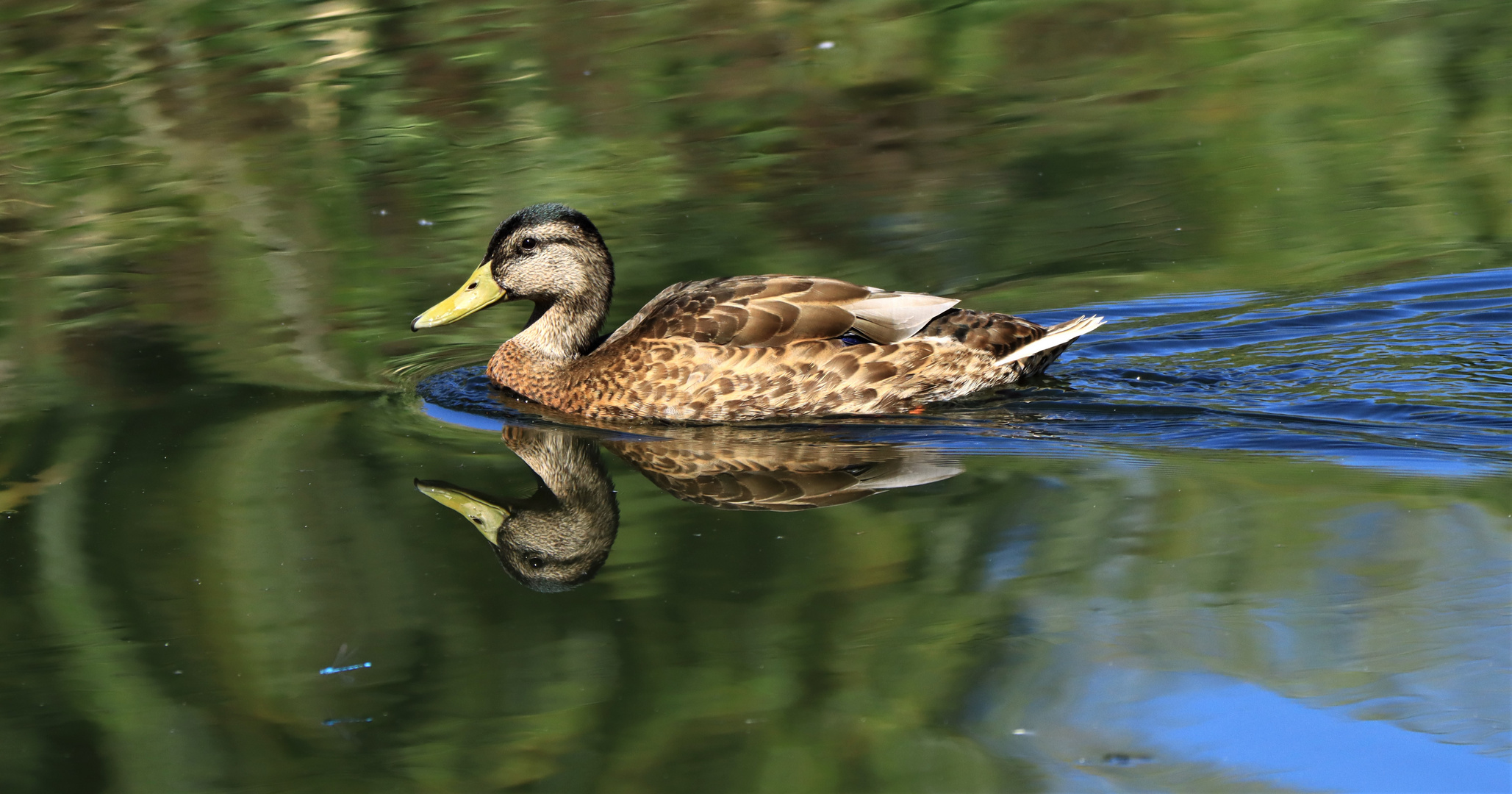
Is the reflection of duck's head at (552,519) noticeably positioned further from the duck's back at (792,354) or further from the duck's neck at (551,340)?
the duck's neck at (551,340)

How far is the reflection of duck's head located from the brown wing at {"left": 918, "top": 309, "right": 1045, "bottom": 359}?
1903 mm

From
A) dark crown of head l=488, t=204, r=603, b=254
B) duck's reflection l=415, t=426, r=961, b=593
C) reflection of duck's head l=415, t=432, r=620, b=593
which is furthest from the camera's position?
dark crown of head l=488, t=204, r=603, b=254

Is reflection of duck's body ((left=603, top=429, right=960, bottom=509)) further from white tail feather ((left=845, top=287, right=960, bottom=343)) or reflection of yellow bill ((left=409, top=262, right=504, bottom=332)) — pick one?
reflection of yellow bill ((left=409, top=262, right=504, bottom=332))

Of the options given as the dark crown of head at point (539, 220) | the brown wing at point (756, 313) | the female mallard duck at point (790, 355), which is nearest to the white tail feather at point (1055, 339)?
the female mallard duck at point (790, 355)

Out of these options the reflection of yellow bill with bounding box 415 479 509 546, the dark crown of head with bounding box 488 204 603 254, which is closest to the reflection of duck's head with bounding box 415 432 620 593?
the reflection of yellow bill with bounding box 415 479 509 546

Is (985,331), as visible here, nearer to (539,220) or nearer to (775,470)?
(775,470)

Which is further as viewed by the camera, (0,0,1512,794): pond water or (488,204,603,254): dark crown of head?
(488,204,603,254): dark crown of head

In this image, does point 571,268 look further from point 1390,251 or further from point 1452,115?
point 1452,115

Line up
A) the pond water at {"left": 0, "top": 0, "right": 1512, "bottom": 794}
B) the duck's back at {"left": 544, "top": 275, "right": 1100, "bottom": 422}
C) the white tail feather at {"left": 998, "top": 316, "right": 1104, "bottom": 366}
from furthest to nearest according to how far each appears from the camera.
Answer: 1. the white tail feather at {"left": 998, "top": 316, "right": 1104, "bottom": 366}
2. the duck's back at {"left": 544, "top": 275, "right": 1100, "bottom": 422}
3. the pond water at {"left": 0, "top": 0, "right": 1512, "bottom": 794}

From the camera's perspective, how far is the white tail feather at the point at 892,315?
8.05 m

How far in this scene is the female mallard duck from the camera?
26.0ft

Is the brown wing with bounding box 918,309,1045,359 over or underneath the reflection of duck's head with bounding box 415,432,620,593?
over

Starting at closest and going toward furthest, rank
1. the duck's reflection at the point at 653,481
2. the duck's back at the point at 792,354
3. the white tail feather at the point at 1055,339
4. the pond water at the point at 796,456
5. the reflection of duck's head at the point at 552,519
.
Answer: the pond water at the point at 796,456 → the reflection of duck's head at the point at 552,519 → the duck's reflection at the point at 653,481 → the duck's back at the point at 792,354 → the white tail feather at the point at 1055,339

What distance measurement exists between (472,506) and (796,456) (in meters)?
1.50
